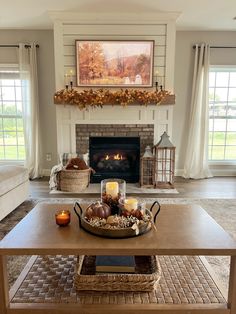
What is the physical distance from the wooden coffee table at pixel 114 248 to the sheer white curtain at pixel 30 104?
11.0ft

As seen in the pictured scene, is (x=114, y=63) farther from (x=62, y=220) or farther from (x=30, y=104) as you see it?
(x=62, y=220)

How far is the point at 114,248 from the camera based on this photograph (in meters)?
1.50

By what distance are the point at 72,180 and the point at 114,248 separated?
2630 millimetres

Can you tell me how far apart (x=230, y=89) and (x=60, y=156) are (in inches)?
136

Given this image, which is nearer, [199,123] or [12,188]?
[12,188]

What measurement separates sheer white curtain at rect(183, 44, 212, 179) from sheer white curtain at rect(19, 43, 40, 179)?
2.86 metres

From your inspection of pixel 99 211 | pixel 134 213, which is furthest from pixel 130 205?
pixel 99 211

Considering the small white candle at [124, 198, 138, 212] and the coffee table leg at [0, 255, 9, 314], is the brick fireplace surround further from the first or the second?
the coffee table leg at [0, 255, 9, 314]

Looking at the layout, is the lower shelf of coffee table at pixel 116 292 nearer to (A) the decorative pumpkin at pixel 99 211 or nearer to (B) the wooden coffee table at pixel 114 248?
(B) the wooden coffee table at pixel 114 248

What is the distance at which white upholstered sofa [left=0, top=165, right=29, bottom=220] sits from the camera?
116 inches

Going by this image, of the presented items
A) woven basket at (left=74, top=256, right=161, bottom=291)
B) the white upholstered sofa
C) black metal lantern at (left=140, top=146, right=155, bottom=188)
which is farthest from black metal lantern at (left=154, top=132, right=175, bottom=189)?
woven basket at (left=74, top=256, right=161, bottom=291)

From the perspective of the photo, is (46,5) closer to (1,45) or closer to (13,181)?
(1,45)

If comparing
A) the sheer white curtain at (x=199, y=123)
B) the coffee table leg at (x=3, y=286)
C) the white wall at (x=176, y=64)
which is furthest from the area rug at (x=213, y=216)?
the white wall at (x=176, y=64)

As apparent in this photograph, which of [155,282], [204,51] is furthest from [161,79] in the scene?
[155,282]
